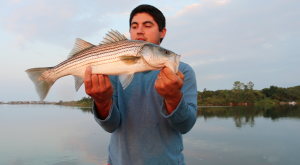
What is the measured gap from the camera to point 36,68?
3.01 m

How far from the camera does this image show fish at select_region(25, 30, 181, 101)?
8.52 ft

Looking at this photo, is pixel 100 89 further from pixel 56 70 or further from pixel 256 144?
pixel 256 144

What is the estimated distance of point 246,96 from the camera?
316 ft

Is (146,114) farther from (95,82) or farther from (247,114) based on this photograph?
(247,114)

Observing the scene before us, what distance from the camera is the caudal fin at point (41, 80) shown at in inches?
117

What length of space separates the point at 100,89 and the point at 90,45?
806 millimetres

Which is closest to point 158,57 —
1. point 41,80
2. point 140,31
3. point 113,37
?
point 113,37

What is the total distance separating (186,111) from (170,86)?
0.41 metres

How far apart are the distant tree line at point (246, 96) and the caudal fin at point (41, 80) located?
93.9 m

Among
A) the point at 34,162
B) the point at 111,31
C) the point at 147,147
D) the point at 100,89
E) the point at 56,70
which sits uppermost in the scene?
the point at 111,31

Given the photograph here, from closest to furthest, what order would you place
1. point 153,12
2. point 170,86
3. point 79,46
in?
1. point 170,86
2. point 79,46
3. point 153,12

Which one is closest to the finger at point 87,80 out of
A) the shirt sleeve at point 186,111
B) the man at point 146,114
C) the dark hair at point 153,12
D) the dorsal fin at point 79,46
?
the man at point 146,114

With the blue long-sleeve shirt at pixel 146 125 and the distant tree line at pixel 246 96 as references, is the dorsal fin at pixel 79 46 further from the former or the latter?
the distant tree line at pixel 246 96

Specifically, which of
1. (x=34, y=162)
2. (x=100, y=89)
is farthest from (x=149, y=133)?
(x=34, y=162)
